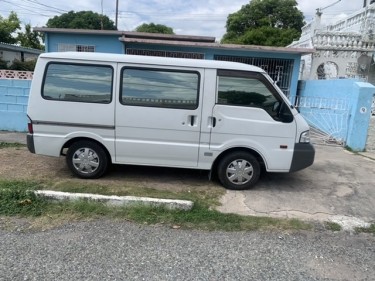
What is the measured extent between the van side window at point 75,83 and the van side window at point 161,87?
0.36 meters

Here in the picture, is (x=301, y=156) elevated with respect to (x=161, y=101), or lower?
lower

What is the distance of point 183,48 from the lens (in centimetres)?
1203

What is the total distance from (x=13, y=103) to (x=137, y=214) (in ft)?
19.6

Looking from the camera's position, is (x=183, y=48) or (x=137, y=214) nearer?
(x=137, y=214)

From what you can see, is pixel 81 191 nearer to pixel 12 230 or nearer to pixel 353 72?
pixel 12 230

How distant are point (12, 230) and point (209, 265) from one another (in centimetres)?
223

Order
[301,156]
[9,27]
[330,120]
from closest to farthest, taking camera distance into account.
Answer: [301,156] < [330,120] < [9,27]

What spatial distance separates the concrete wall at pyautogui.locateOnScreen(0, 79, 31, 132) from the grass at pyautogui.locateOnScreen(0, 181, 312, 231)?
180 inches

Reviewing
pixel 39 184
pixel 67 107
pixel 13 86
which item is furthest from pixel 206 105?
pixel 13 86

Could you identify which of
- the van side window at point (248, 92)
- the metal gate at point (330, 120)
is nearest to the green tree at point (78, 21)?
the metal gate at point (330, 120)

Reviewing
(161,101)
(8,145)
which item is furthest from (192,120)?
(8,145)

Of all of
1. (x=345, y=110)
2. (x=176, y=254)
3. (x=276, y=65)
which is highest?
(x=276, y=65)

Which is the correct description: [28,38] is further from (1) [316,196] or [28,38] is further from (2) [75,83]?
(1) [316,196]

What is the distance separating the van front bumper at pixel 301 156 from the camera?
16.1 feet
